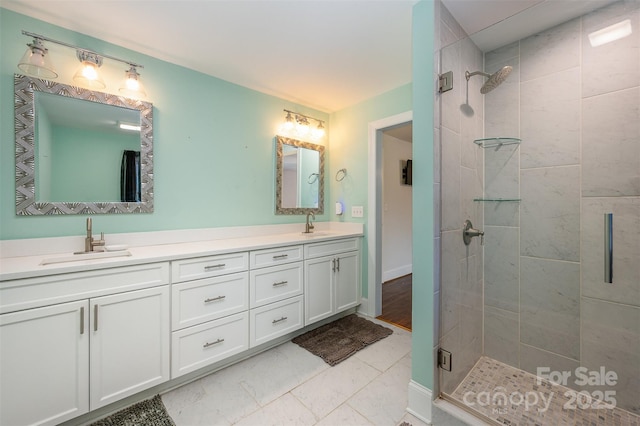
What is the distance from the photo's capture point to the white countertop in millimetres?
1233

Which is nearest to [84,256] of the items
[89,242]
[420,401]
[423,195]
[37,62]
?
[89,242]

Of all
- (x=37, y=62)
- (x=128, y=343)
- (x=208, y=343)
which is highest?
(x=37, y=62)

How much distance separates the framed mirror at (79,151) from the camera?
150cm

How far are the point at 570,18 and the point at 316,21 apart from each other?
1.49 meters

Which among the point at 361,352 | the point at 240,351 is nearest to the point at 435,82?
the point at 361,352

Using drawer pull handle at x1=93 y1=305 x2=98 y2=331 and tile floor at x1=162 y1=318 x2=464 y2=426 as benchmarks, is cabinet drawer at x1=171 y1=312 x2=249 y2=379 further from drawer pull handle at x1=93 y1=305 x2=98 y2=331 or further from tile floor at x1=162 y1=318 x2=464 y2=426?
drawer pull handle at x1=93 y1=305 x2=98 y2=331

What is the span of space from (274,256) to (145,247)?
3.05 feet

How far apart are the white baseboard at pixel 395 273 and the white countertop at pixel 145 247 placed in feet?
5.17

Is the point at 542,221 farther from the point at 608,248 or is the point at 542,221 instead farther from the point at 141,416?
the point at 141,416

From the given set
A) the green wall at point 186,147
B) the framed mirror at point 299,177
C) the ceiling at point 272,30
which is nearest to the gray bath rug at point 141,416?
the green wall at point 186,147

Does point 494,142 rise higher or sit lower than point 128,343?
higher

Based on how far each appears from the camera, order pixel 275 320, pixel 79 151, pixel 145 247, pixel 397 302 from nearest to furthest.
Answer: pixel 79 151 < pixel 145 247 < pixel 275 320 < pixel 397 302

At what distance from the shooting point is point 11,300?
113 centimetres

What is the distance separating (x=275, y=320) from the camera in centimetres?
203
